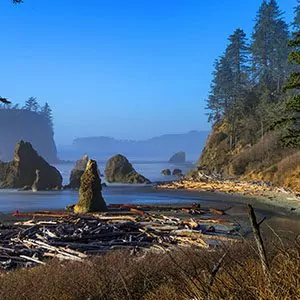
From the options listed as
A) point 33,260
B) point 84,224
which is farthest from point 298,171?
point 33,260

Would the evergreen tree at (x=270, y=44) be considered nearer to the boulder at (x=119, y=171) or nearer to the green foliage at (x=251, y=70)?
the green foliage at (x=251, y=70)

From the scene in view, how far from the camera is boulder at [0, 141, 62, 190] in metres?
79.6

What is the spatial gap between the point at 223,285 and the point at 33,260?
13.1 metres

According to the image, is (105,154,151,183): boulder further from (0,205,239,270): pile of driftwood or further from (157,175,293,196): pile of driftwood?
(0,205,239,270): pile of driftwood

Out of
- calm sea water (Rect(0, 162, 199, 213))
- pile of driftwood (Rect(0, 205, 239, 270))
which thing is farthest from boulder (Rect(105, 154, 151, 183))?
pile of driftwood (Rect(0, 205, 239, 270))

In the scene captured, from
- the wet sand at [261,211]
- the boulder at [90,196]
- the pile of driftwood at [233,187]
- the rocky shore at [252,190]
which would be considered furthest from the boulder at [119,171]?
the boulder at [90,196]

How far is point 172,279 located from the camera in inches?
329

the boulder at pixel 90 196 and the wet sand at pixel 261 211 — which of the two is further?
the boulder at pixel 90 196

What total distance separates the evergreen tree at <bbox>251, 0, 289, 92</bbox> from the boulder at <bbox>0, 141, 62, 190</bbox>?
46699mm

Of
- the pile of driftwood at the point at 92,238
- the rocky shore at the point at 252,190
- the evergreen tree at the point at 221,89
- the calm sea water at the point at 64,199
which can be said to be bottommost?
the pile of driftwood at the point at 92,238

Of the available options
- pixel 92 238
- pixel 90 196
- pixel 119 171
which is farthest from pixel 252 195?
pixel 119 171

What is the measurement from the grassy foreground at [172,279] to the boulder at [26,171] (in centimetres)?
6910

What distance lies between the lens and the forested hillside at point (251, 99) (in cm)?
6644

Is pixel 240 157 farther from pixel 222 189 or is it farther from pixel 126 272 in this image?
pixel 126 272
